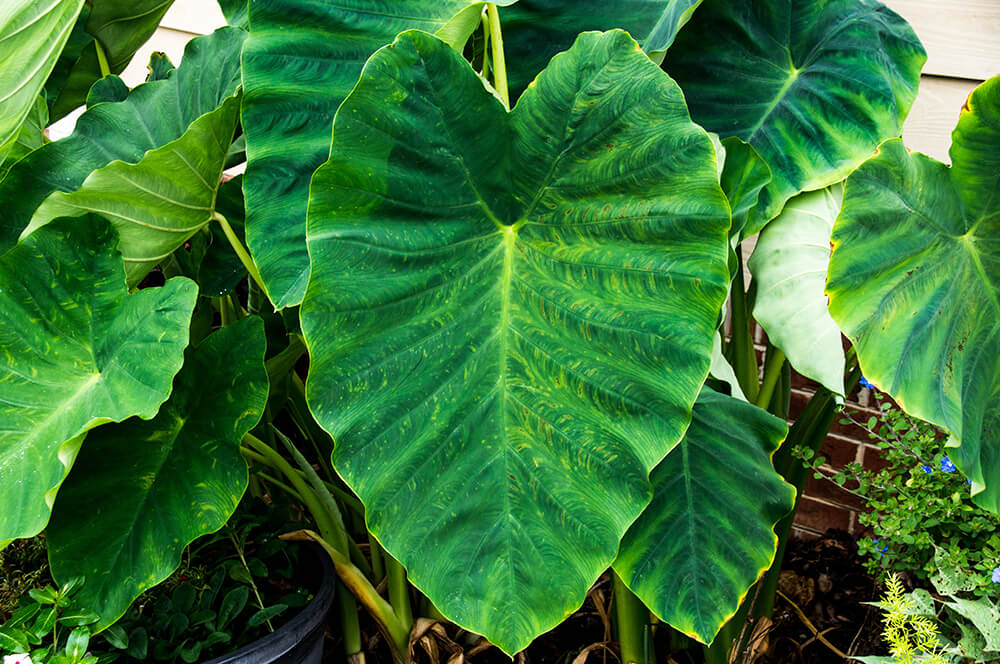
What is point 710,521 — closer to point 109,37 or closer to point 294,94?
point 294,94

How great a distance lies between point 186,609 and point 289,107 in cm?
64

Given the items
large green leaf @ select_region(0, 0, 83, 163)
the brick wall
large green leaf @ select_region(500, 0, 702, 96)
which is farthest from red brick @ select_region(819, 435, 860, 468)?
large green leaf @ select_region(0, 0, 83, 163)

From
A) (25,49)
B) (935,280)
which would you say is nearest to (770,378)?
(935,280)

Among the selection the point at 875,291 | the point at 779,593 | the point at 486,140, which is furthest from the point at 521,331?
the point at 779,593

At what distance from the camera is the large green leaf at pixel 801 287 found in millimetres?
892

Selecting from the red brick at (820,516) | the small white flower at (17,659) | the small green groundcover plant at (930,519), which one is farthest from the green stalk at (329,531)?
the red brick at (820,516)

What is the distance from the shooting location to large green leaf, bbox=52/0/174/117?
1277mm

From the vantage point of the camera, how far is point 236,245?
37.6 inches

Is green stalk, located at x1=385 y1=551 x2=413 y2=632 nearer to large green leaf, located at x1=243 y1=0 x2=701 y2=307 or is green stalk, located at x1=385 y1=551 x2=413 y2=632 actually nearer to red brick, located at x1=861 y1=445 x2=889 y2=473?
large green leaf, located at x1=243 y1=0 x2=701 y2=307

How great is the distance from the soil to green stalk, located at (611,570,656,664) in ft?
0.21

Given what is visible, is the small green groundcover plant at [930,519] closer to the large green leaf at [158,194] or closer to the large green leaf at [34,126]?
the large green leaf at [158,194]

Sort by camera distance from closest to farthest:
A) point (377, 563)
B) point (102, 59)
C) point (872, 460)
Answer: point (377, 563), point (102, 59), point (872, 460)

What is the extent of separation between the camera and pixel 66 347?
2.85 feet

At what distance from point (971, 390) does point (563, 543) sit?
0.49 meters
